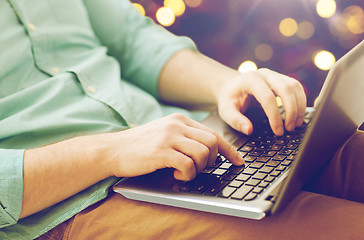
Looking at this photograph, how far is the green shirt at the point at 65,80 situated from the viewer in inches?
22.9

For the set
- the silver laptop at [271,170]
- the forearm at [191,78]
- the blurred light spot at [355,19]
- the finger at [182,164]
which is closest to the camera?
the silver laptop at [271,170]

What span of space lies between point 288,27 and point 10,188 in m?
1.10

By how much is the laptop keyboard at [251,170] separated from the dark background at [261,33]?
0.71m

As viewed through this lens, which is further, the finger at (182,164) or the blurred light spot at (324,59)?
the blurred light spot at (324,59)

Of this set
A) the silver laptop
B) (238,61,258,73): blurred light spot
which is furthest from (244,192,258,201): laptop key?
(238,61,258,73): blurred light spot

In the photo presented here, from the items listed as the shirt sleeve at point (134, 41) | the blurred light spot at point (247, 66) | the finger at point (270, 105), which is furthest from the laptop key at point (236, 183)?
the blurred light spot at point (247, 66)

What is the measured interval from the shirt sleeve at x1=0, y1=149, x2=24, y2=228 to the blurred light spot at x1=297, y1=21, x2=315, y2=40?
1.07m

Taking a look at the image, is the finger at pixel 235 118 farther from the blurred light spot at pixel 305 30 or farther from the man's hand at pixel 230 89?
the blurred light spot at pixel 305 30

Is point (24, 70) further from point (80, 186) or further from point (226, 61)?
point (226, 61)

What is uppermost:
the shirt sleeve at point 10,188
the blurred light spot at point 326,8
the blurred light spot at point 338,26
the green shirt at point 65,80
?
the blurred light spot at point 326,8

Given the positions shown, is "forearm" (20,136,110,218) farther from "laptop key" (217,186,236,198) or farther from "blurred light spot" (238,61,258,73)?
"blurred light spot" (238,61,258,73)

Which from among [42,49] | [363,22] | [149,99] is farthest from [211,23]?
[42,49]

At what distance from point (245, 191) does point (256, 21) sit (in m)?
0.98

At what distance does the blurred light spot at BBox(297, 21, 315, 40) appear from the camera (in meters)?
1.28
